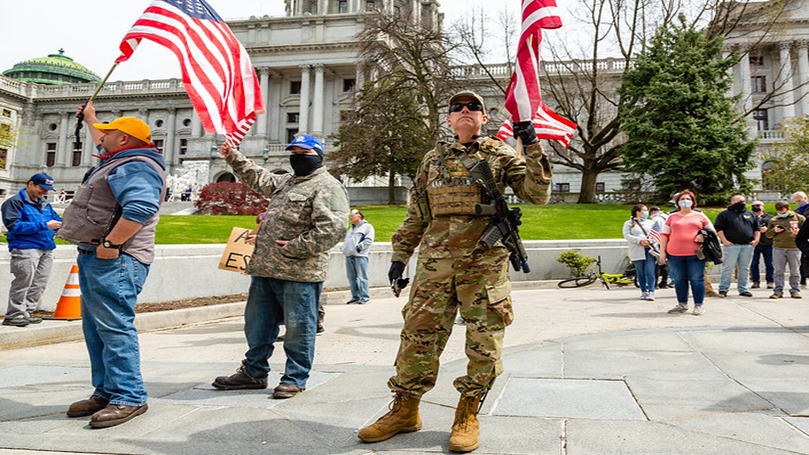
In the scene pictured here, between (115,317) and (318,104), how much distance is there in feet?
185

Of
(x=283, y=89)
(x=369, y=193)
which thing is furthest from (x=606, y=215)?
(x=283, y=89)

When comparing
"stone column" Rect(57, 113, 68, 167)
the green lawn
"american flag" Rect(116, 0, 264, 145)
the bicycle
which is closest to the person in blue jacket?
"american flag" Rect(116, 0, 264, 145)

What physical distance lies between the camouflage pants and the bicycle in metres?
11.2

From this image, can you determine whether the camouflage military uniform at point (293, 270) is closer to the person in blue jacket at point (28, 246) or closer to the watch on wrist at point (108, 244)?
the watch on wrist at point (108, 244)

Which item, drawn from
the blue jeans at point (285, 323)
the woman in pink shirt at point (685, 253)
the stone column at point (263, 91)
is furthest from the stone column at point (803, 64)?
the blue jeans at point (285, 323)

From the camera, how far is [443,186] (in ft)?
11.0

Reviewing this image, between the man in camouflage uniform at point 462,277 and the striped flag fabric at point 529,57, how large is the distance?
20 cm

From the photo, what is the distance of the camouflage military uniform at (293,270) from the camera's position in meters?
4.23

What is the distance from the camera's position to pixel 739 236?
10492mm

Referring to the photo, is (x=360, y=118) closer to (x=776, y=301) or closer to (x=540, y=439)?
(x=776, y=301)

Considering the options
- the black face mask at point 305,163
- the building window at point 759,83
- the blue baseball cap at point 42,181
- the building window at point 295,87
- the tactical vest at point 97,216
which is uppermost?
the building window at point 295,87

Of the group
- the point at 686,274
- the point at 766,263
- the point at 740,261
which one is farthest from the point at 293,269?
the point at 766,263

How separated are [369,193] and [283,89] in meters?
27.7

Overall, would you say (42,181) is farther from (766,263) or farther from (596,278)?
(766,263)
